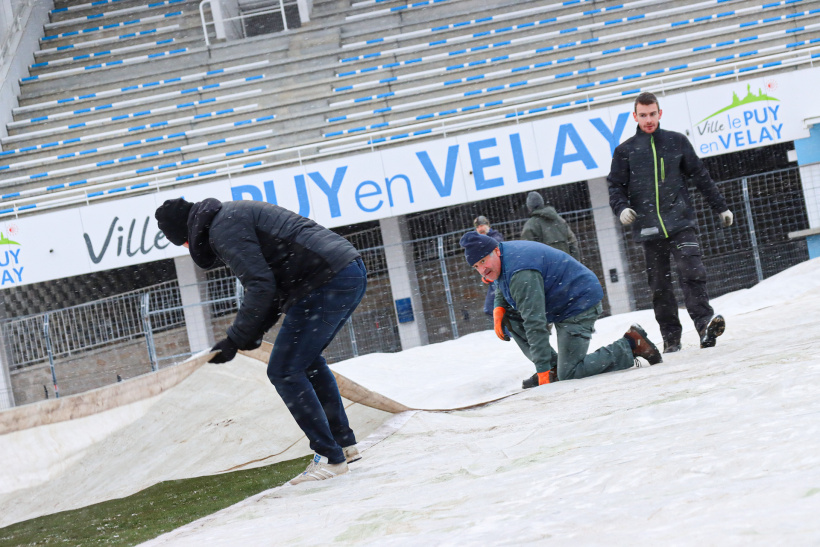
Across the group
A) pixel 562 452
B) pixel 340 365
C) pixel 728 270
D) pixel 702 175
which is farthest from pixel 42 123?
pixel 562 452

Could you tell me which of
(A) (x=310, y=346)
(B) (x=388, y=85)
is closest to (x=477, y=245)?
(A) (x=310, y=346)

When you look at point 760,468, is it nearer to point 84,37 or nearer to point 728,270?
point 728,270

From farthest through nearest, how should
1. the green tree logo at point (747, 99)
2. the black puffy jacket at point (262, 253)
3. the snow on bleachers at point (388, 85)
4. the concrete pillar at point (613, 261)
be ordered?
1. the snow on bleachers at point (388, 85)
2. the concrete pillar at point (613, 261)
3. the green tree logo at point (747, 99)
4. the black puffy jacket at point (262, 253)

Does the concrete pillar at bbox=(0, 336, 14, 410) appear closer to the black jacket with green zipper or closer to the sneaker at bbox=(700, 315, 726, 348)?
the black jacket with green zipper

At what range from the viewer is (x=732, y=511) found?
57.0 inches

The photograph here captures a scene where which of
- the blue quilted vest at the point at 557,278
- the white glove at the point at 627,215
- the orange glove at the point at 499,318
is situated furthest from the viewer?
the orange glove at the point at 499,318

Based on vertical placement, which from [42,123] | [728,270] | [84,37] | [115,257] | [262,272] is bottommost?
[728,270]

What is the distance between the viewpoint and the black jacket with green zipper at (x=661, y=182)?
5.11 meters

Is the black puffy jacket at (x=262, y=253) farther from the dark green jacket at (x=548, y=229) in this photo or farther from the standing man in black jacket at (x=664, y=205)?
the dark green jacket at (x=548, y=229)

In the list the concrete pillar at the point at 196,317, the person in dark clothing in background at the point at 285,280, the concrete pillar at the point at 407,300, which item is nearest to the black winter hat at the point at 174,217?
the person in dark clothing in background at the point at 285,280

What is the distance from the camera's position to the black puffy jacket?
3154mm

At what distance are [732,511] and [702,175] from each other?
4098 mm

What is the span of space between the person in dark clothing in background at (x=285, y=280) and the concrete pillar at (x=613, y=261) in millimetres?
9016

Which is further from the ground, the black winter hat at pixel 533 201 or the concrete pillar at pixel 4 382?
the black winter hat at pixel 533 201
